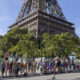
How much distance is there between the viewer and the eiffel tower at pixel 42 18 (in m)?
59.1

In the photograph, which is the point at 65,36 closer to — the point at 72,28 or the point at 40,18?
the point at 40,18

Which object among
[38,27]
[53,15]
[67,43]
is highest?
[53,15]

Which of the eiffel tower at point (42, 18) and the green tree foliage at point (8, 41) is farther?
the eiffel tower at point (42, 18)

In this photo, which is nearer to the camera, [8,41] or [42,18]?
[8,41]

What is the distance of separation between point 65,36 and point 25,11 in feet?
164

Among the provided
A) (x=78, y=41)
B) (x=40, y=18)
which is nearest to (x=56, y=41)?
(x=78, y=41)

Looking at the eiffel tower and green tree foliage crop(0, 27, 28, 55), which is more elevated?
the eiffel tower

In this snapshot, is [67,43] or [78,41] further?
[78,41]

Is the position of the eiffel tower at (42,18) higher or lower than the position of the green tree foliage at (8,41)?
higher

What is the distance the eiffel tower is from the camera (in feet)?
194

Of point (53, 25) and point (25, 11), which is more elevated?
point (25, 11)

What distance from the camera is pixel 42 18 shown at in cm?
6306

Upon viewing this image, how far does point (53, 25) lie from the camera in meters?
64.9

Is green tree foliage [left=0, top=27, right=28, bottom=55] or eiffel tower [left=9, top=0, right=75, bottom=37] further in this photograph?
eiffel tower [left=9, top=0, right=75, bottom=37]
